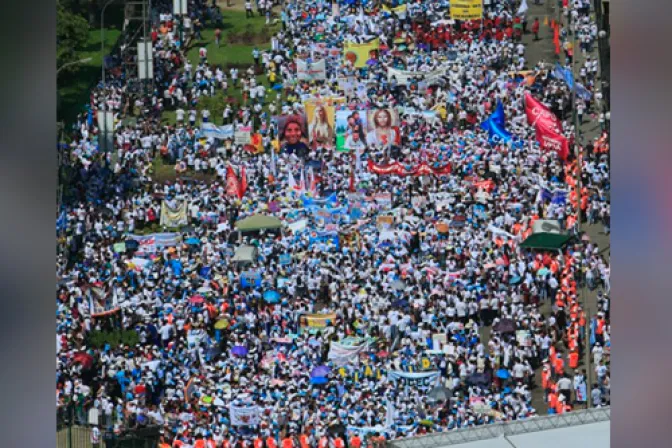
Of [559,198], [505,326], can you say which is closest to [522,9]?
[559,198]

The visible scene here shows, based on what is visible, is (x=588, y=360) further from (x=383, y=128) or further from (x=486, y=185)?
(x=383, y=128)

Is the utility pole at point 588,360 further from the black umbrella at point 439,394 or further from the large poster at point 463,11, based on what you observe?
the large poster at point 463,11

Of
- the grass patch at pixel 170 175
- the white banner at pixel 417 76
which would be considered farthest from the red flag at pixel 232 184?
the white banner at pixel 417 76

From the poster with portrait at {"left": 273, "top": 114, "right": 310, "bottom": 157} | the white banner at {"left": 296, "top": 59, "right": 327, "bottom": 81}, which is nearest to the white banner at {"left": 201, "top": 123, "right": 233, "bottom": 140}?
the poster with portrait at {"left": 273, "top": 114, "right": 310, "bottom": 157}

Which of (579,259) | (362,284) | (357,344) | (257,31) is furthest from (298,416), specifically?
(257,31)

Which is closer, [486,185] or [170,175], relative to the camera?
[486,185]
